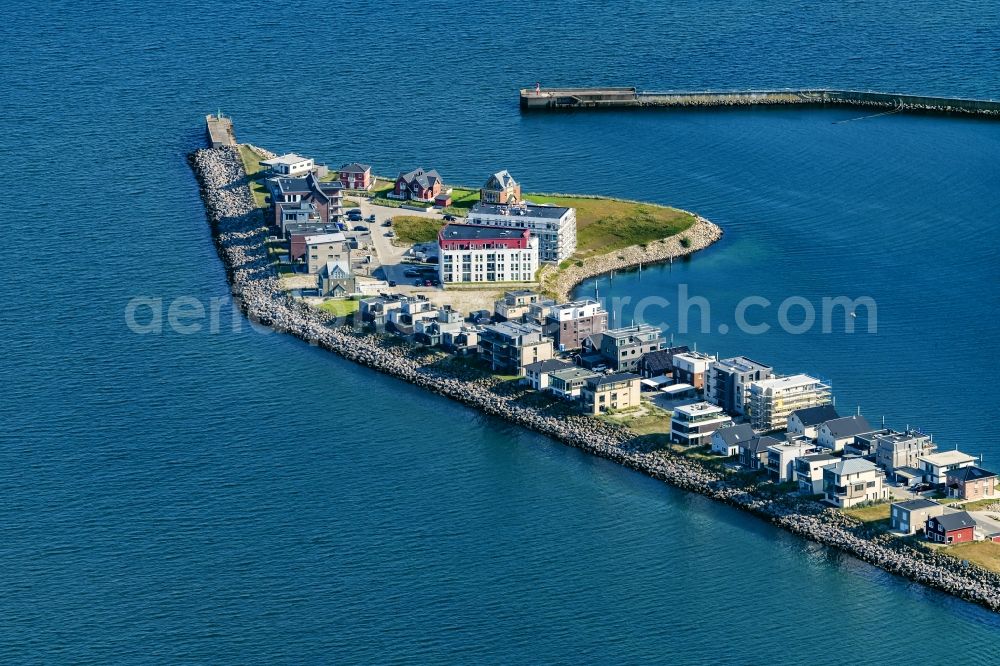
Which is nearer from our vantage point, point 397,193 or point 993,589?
point 993,589

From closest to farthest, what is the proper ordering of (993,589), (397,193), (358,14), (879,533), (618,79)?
(993,589)
(879,533)
(397,193)
(618,79)
(358,14)

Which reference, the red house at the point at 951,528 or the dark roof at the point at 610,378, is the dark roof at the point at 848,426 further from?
the dark roof at the point at 610,378

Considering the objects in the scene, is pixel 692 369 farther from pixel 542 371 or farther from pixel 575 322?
pixel 575 322

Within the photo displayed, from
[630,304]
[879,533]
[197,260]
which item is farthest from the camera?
[197,260]

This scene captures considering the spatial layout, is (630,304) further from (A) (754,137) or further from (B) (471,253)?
(A) (754,137)

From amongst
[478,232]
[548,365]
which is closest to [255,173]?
[478,232]

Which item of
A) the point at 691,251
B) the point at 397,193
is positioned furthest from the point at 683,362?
the point at 397,193

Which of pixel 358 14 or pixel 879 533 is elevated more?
pixel 358 14

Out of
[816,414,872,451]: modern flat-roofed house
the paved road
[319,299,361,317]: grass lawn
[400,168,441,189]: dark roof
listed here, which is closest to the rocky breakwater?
the paved road
